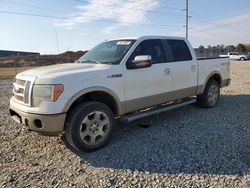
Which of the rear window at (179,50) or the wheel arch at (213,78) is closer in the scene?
the rear window at (179,50)

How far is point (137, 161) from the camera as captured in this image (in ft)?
12.9

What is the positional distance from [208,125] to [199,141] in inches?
39.9

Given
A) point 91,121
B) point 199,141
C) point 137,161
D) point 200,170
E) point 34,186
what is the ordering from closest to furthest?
point 34,186 → point 200,170 → point 137,161 → point 91,121 → point 199,141

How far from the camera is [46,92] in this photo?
387 centimetres

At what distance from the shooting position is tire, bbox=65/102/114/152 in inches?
160

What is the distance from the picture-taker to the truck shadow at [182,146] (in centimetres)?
375

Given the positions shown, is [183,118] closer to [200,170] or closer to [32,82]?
[200,170]

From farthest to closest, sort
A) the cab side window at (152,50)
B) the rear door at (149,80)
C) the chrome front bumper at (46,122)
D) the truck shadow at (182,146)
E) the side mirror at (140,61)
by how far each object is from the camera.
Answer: the cab side window at (152,50) → the rear door at (149,80) → the side mirror at (140,61) → the chrome front bumper at (46,122) → the truck shadow at (182,146)

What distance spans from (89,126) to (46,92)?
909mm

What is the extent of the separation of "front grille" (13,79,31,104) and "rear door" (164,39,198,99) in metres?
3.06

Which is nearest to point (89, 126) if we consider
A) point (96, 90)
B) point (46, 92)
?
point (96, 90)

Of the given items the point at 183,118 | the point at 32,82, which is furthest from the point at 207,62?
the point at 32,82

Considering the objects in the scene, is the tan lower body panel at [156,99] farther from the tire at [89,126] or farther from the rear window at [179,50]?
the rear window at [179,50]

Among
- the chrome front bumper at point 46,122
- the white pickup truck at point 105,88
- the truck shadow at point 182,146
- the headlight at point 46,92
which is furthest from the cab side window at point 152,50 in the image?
the chrome front bumper at point 46,122
